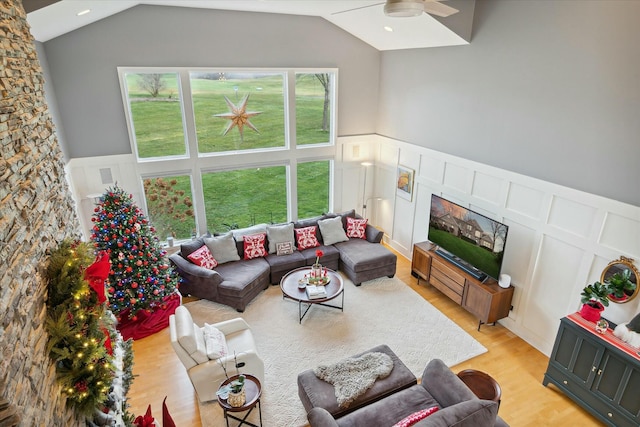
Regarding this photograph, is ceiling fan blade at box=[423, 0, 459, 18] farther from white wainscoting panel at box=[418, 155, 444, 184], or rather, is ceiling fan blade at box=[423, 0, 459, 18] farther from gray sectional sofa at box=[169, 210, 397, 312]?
gray sectional sofa at box=[169, 210, 397, 312]

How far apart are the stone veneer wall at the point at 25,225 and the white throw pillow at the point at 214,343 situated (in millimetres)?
1511

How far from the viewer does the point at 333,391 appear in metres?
3.84

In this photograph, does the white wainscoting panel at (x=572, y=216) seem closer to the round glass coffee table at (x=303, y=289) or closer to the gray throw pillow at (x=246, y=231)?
the round glass coffee table at (x=303, y=289)

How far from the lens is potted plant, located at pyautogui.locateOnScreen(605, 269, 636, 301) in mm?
3957

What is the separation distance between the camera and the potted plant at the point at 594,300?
13.4 ft

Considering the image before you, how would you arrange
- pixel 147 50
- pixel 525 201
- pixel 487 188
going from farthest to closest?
pixel 147 50 → pixel 487 188 → pixel 525 201

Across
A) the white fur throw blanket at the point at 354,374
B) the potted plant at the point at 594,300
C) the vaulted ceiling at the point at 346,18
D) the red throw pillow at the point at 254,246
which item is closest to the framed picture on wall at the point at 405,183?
the vaulted ceiling at the point at 346,18

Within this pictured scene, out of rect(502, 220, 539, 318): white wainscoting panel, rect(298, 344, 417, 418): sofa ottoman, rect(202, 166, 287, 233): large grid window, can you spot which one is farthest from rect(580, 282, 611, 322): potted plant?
rect(202, 166, 287, 233): large grid window

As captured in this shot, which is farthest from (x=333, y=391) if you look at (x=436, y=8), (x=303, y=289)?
(x=436, y=8)

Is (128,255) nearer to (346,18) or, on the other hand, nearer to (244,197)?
(244,197)

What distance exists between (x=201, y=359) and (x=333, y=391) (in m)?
1.47

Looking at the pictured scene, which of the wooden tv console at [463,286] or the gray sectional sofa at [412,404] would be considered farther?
the wooden tv console at [463,286]

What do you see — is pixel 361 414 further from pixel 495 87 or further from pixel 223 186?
pixel 223 186

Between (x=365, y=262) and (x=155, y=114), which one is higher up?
(x=155, y=114)
